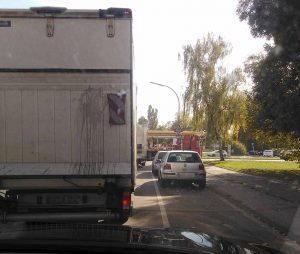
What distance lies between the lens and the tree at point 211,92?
48344 mm

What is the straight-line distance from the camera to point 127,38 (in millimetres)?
8922

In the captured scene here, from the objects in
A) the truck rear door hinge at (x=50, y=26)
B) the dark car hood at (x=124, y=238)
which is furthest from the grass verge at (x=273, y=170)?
the dark car hood at (x=124, y=238)

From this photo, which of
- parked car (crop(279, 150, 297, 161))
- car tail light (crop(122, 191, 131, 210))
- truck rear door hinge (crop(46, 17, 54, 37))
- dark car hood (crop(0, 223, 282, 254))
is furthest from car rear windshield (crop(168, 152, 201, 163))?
dark car hood (crop(0, 223, 282, 254))

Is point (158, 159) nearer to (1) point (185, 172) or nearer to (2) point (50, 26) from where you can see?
(1) point (185, 172)

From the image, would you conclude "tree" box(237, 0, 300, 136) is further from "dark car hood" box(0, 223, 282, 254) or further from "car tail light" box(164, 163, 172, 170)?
"dark car hood" box(0, 223, 282, 254)

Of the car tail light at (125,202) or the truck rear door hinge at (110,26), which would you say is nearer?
the truck rear door hinge at (110,26)

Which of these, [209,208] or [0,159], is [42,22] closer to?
[0,159]

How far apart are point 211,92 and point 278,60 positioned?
1121 inches

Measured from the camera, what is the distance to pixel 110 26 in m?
8.91

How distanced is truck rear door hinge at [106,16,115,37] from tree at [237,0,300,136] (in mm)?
9365

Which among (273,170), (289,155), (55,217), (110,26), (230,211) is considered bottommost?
(230,211)

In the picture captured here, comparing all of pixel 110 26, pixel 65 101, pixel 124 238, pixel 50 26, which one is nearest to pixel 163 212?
pixel 65 101

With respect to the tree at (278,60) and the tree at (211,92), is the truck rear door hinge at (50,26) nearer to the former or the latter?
the tree at (278,60)

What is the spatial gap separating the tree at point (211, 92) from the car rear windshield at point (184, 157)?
26.0 metres
